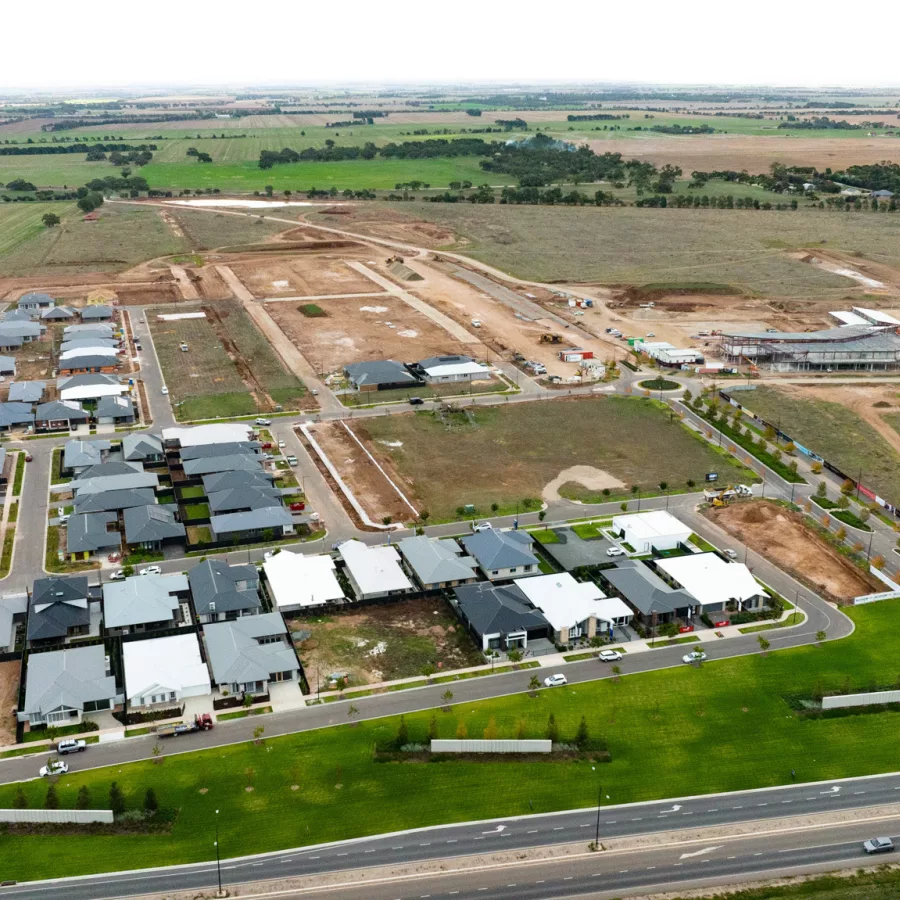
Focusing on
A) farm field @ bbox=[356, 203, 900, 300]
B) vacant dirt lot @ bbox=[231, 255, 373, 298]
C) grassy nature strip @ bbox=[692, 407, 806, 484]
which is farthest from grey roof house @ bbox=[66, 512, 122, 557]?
farm field @ bbox=[356, 203, 900, 300]

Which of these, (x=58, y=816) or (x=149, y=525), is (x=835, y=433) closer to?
(x=149, y=525)

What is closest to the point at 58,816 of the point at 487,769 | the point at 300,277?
the point at 487,769

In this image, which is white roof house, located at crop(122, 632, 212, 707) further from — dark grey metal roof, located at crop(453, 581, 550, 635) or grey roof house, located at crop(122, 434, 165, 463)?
grey roof house, located at crop(122, 434, 165, 463)

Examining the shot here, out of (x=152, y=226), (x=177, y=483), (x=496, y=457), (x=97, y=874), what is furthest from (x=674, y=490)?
(x=152, y=226)

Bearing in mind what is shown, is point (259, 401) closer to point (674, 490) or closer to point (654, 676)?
point (674, 490)

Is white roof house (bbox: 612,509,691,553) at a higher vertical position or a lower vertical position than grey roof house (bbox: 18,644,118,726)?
higher

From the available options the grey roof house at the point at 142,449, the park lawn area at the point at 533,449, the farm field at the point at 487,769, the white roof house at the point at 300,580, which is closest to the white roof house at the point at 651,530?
the park lawn area at the point at 533,449

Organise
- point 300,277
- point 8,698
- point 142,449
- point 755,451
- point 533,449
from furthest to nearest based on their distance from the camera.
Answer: point 300,277, point 533,449, point 755,451, point 142,449, point 8,698

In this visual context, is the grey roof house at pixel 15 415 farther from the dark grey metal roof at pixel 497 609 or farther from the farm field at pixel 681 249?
the farm field at pixel 681 249
